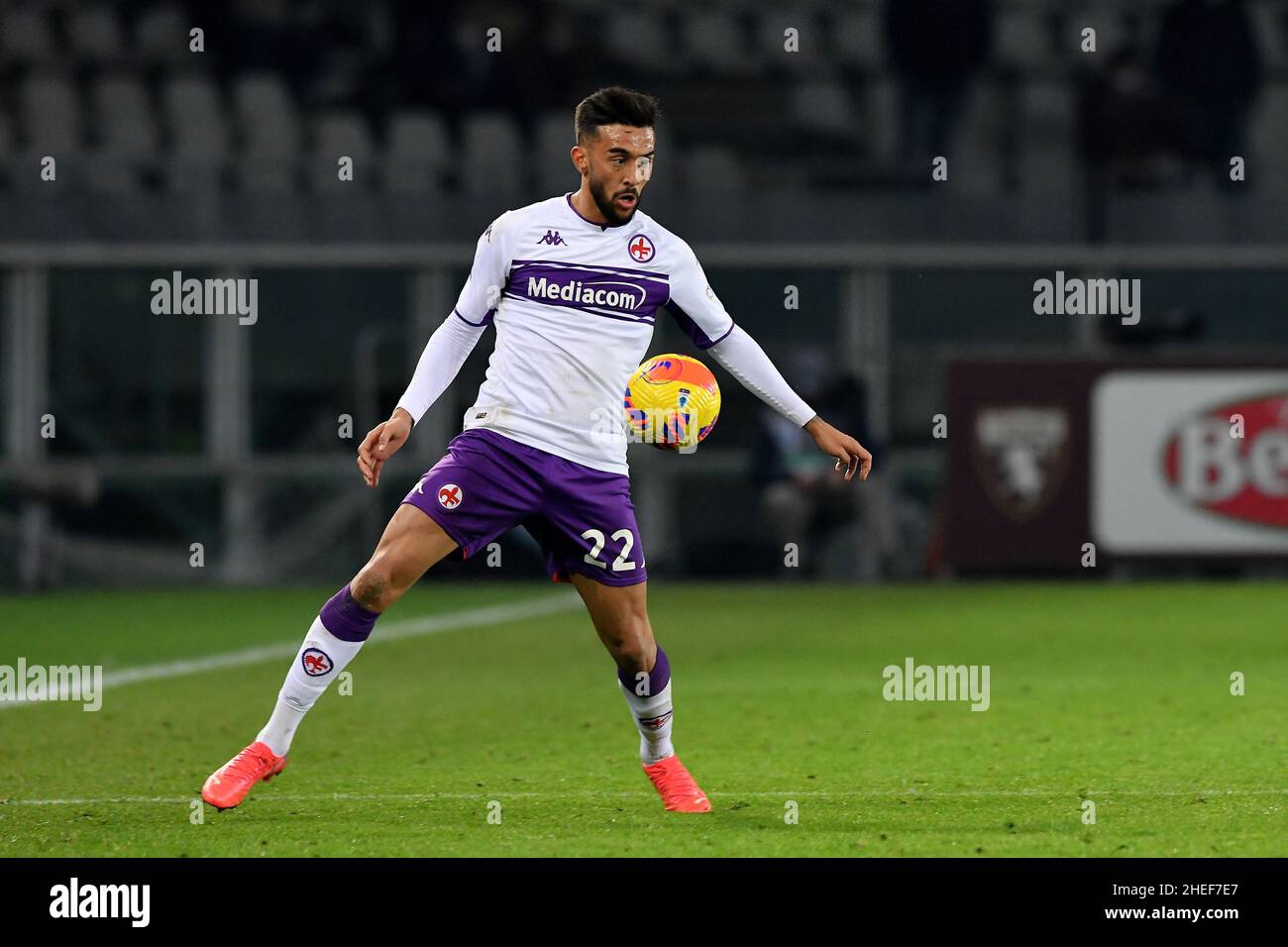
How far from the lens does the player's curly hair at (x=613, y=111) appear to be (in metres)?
5.82

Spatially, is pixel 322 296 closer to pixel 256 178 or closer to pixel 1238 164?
pixel 256 178

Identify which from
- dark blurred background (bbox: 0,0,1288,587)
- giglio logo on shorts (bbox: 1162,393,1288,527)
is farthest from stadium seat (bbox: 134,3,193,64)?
giglio logo on shorts (bbox: 1162,393,1288,527)

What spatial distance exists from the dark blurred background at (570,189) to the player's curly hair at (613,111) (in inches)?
421

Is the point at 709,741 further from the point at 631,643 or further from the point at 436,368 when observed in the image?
the point at 436,368

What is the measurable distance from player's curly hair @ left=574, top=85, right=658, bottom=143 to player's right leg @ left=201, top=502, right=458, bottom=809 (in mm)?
1153

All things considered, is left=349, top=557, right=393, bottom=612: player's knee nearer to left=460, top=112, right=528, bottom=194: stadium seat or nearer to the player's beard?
the player's beard

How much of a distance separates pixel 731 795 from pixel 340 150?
13.8 meters

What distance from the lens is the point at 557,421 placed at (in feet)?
19.6

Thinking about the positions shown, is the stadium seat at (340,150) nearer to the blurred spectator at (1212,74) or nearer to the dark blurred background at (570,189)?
the dark blurred background at (570,189)

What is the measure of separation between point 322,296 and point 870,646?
26.1 ft

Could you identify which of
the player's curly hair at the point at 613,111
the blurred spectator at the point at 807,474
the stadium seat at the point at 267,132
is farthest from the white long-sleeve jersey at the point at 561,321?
the stadium seat at the point at 267,132

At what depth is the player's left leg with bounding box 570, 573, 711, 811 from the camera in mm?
5965

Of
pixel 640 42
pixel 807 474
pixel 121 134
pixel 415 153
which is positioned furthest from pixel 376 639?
pixel 640 42

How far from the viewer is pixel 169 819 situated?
5.93 metres
